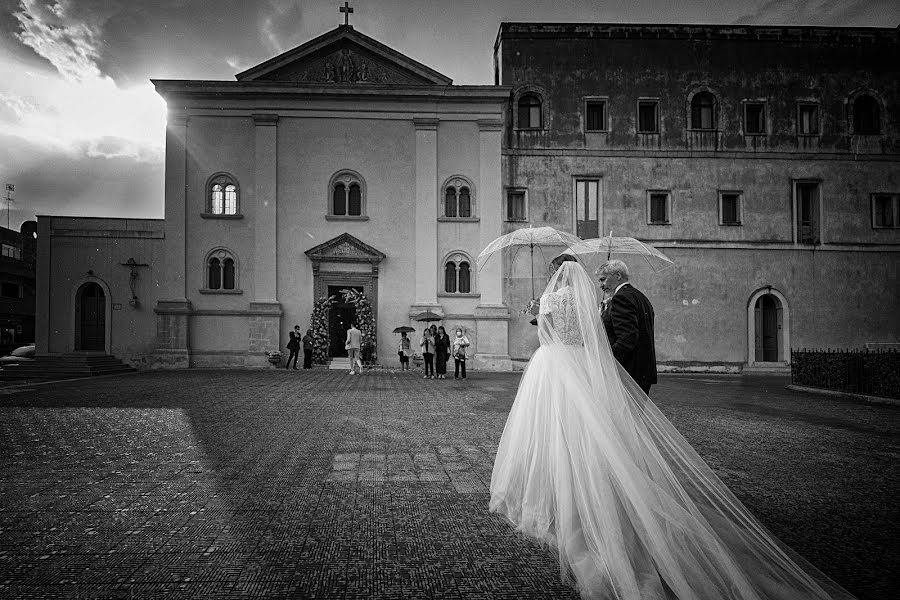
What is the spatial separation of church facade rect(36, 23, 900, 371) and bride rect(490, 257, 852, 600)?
66.8ft

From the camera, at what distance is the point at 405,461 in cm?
749

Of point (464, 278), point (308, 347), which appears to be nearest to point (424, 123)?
point (464, 278)

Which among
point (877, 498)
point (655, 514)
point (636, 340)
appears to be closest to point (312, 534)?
point (655, 514)

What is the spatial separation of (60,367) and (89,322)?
368 centimetres

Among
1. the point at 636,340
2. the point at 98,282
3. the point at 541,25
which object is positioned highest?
the point at 541,25

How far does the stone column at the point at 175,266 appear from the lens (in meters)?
25.3

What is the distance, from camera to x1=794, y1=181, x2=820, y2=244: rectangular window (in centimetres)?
2738

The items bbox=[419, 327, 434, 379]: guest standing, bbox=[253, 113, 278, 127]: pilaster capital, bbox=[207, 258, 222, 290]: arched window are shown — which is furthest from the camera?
bbox=[253, 113, 278, 127]: pilaster capital

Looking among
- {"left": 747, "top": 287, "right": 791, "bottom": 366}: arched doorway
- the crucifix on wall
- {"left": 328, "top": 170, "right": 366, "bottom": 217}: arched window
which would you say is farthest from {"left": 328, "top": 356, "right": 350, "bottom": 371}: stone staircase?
{"left": 747, "top": 287, "right": 791, "bottom": 366}: arched doorway

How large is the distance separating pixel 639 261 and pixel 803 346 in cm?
815

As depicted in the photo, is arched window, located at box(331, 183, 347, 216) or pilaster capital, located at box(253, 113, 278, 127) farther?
arched window, located at box(331, 183, 347, 216)

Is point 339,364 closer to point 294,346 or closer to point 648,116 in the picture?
point 294,346

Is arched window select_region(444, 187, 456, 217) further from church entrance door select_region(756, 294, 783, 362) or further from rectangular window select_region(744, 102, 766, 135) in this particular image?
church entrance door select_region(756, 294, 783, 362)

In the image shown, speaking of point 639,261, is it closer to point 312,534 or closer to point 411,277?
point 411,277
